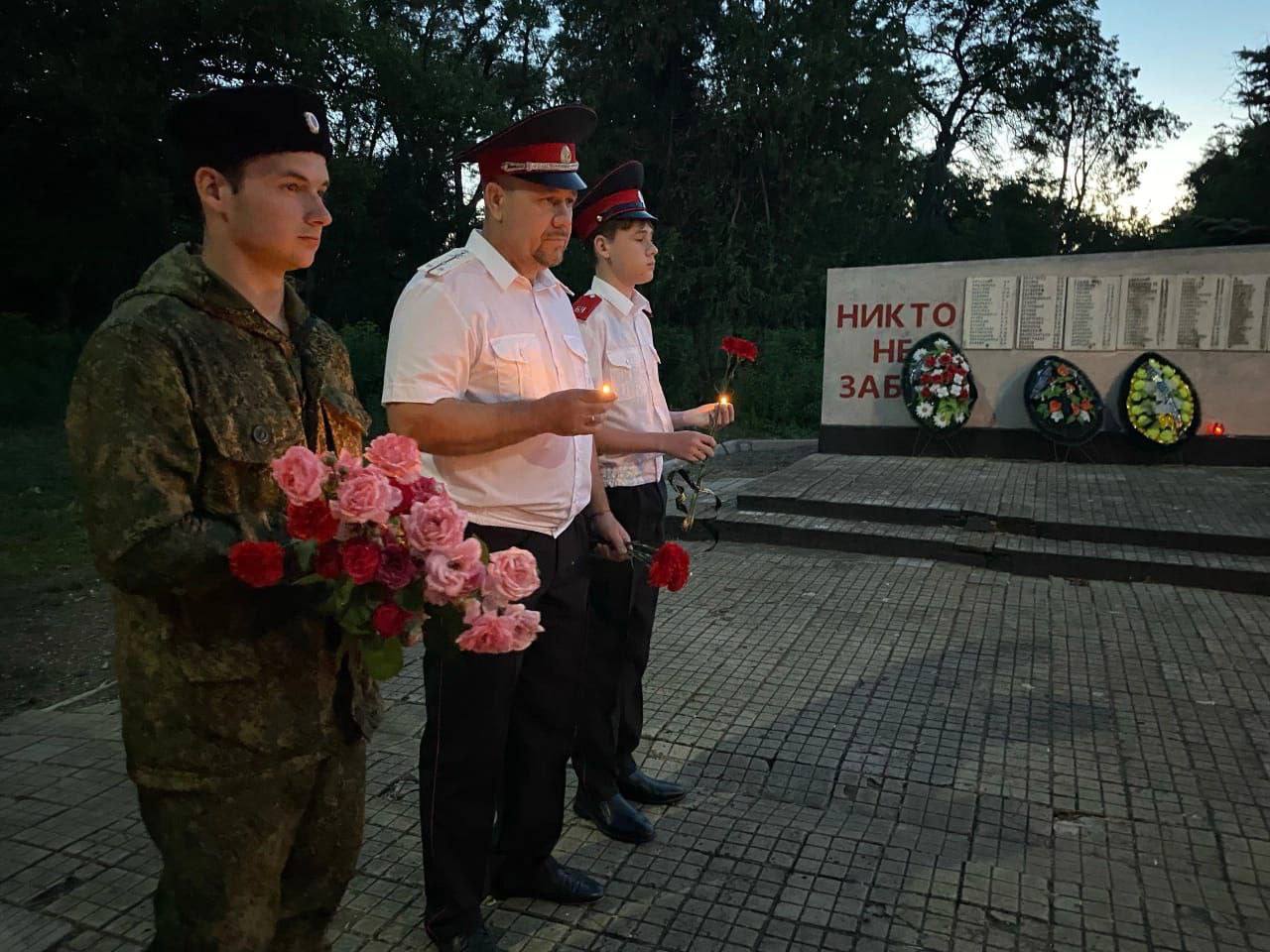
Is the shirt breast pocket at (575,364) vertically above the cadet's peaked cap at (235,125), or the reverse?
the cadet's peaked cap at (235,125)

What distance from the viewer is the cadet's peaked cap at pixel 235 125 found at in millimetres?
1684

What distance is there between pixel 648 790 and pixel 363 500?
2.26m

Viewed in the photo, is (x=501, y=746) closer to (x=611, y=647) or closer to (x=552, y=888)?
(x=552, y=888)

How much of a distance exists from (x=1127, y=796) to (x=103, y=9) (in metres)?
16.7

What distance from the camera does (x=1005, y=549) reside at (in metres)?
6.95

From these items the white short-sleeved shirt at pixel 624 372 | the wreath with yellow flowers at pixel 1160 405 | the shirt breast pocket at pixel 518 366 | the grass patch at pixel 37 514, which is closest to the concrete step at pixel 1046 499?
the wreath with yellow flowers at pixel 1160 405

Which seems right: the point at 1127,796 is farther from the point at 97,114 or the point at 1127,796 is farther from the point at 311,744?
the point at 97,114

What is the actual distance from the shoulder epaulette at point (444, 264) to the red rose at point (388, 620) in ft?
3.89

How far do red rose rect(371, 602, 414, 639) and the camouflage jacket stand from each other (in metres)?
0.22

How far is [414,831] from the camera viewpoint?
315 cm

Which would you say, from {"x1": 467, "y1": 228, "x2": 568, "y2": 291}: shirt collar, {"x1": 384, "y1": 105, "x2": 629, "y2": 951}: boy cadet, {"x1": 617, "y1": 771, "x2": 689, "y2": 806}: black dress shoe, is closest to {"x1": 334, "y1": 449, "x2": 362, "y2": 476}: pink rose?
{"x1": 384, "y1": 105, "x2": 629, "y2": 951}: boy cadet

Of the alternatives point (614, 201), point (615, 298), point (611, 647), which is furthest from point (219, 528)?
point (614, 201)

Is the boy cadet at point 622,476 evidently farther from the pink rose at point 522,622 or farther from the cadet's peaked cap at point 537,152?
the pink rose at point 522,622

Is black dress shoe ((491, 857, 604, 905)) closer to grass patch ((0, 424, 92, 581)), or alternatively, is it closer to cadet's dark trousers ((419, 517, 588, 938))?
cadet's dark trousers ((419, 517, 588, 938))
